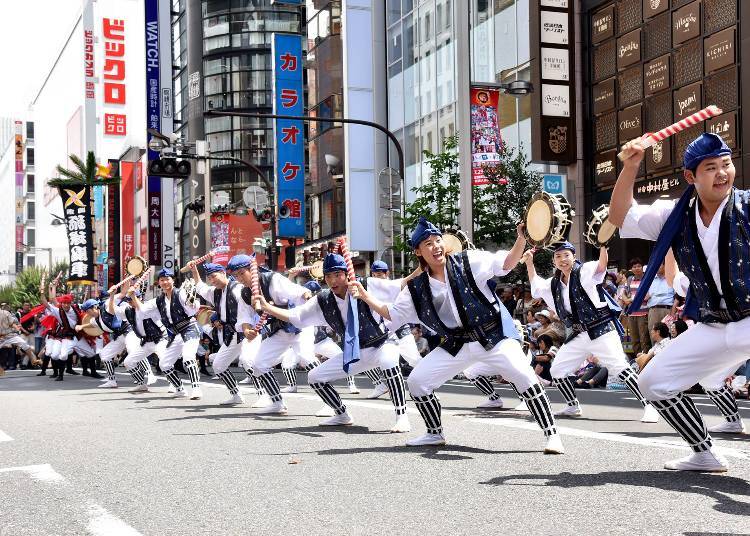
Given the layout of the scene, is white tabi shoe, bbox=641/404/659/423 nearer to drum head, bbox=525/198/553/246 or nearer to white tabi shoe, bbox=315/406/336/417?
drum head, bbox=525/198/553/246

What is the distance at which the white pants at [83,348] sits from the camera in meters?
23.6

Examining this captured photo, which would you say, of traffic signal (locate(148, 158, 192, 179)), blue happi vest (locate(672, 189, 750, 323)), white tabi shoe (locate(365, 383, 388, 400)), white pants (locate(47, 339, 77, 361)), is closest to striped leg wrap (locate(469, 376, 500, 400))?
white tabi shoe (locate(365, 383, 388, 400))

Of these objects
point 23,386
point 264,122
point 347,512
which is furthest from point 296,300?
point 264,122

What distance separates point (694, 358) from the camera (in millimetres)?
5926

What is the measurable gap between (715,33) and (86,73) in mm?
62952

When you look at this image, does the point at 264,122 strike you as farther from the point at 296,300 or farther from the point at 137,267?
the point at 296,300

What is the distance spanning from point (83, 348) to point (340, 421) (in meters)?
14.7

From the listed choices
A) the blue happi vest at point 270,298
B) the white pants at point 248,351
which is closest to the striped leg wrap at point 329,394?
the blue happi vest at point 270,298

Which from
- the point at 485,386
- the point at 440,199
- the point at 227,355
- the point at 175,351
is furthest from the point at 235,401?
the point at 440,199

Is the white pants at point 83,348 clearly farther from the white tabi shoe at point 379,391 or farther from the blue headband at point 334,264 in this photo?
the blue headband at point 334,264

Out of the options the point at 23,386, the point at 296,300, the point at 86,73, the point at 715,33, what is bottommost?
the point at 23,386

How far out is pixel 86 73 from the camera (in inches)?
3002

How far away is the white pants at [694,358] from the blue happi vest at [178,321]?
33.4 ft

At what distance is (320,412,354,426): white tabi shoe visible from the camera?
10227 millimetres
